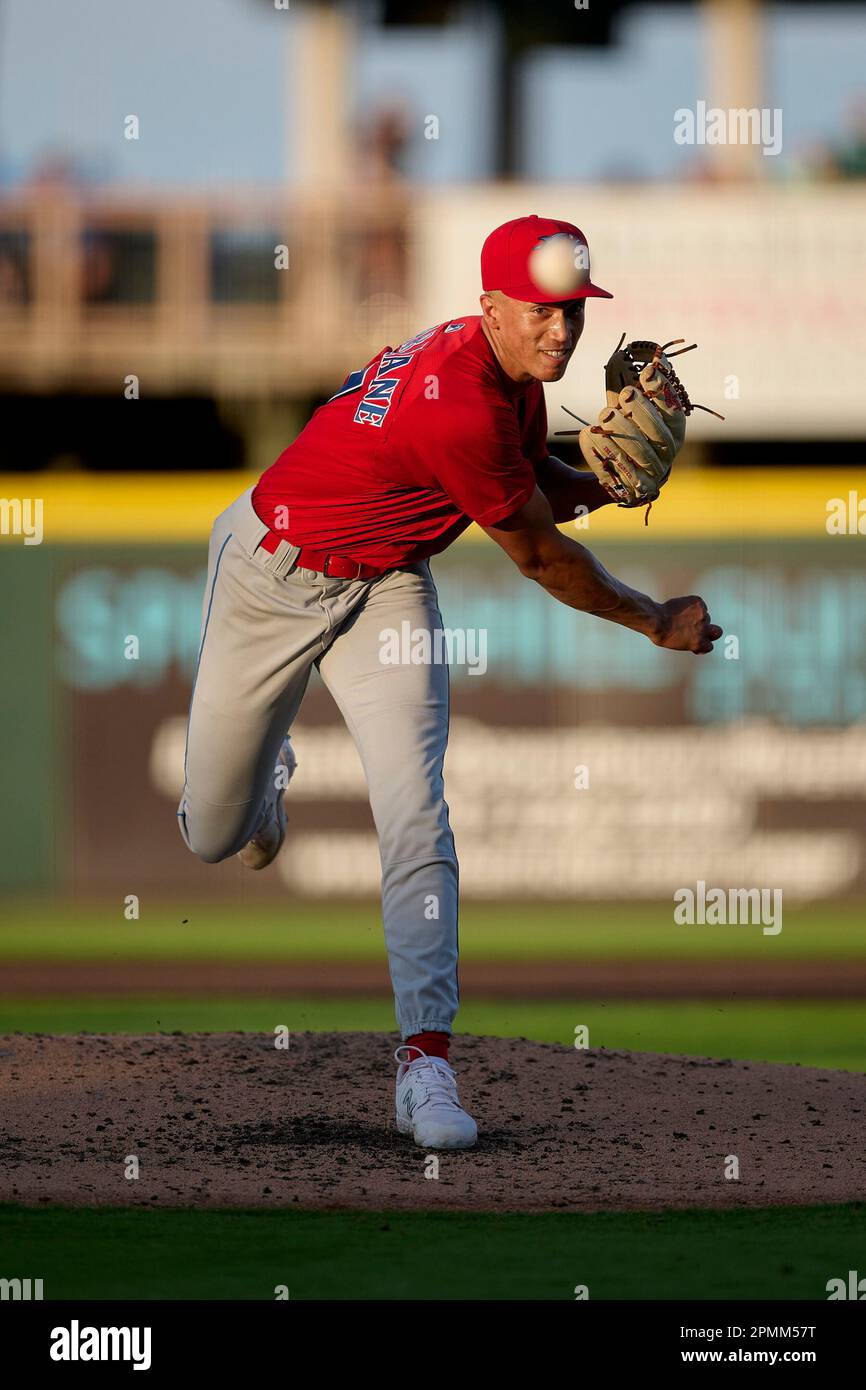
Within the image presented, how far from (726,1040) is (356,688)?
Result: 131 inches

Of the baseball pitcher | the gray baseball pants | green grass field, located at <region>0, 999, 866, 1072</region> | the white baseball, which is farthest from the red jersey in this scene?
A: green grass field, located at <region>0, 999, 866, 1072</region>

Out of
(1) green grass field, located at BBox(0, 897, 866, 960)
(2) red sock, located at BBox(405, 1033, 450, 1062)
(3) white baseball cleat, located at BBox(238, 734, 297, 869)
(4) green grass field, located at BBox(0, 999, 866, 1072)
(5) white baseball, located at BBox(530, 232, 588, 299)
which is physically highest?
(5) white baseball, located at BBox(530, 232, 588, 299)

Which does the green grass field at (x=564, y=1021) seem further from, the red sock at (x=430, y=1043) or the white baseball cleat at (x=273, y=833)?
the red sock at (x=430, y=1043)

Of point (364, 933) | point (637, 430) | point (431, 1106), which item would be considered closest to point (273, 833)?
point (431, 1106)

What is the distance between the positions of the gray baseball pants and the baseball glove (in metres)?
0.52

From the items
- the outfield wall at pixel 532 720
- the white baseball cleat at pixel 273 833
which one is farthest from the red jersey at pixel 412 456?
the outfield wall at pixel 532 720

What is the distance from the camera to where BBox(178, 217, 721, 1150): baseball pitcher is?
3.92 meters

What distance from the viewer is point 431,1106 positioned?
4.20 m

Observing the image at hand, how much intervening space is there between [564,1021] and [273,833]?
261 cm

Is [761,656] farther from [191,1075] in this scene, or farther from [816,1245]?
[816,1245]

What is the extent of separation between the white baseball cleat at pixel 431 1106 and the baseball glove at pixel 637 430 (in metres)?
1.33

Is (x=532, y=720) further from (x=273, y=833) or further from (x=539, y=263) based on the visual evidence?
(x=539, y=263)

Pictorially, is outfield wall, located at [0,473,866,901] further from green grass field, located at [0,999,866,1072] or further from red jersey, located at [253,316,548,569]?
red jersey, located at [253,316,548,569]

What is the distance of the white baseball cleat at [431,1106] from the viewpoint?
416 centimetres
